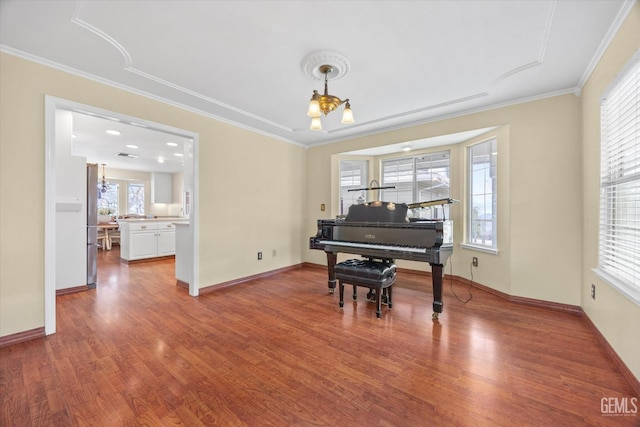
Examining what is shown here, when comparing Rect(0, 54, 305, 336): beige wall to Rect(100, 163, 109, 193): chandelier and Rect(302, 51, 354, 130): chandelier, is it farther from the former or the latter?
Rect(100, 163, 109, 193): chandelier

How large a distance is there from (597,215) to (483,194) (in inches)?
57.8

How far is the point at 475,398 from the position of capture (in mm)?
1557

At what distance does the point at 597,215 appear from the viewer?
93.0 inches

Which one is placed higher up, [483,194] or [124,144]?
[124,144]

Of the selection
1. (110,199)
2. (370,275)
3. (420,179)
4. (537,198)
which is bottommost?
(370,275)

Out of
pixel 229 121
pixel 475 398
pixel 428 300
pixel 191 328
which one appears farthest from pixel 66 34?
pixel 428 300

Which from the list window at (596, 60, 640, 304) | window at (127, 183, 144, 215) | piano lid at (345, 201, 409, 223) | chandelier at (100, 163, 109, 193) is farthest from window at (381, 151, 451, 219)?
window at (127, 183, 144, 215)

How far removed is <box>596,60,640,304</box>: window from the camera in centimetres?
172

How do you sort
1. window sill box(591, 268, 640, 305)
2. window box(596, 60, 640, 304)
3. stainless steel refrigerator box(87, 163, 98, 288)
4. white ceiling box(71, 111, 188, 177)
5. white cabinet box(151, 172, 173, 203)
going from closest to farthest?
window sill box(591, 268, 640, 305)
window box(596, 60, 640, 304)
stainless steel refrigerator box(87, 163, 98, 288)
white ceiling box(71, 111, 188, 177)
white cabinet box(151, 172, 173, 203)

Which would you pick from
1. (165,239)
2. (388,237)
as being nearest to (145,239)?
(165,239)

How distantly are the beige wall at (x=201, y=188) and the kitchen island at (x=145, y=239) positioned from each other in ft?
6.58

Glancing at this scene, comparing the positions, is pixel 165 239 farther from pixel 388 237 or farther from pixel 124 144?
pixel 388 237

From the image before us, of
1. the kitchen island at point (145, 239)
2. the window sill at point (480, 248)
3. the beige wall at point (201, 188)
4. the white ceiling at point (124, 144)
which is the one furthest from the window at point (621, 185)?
the kitchen island at point (145, 239)

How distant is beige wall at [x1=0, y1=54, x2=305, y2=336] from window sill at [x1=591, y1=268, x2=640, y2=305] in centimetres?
406
